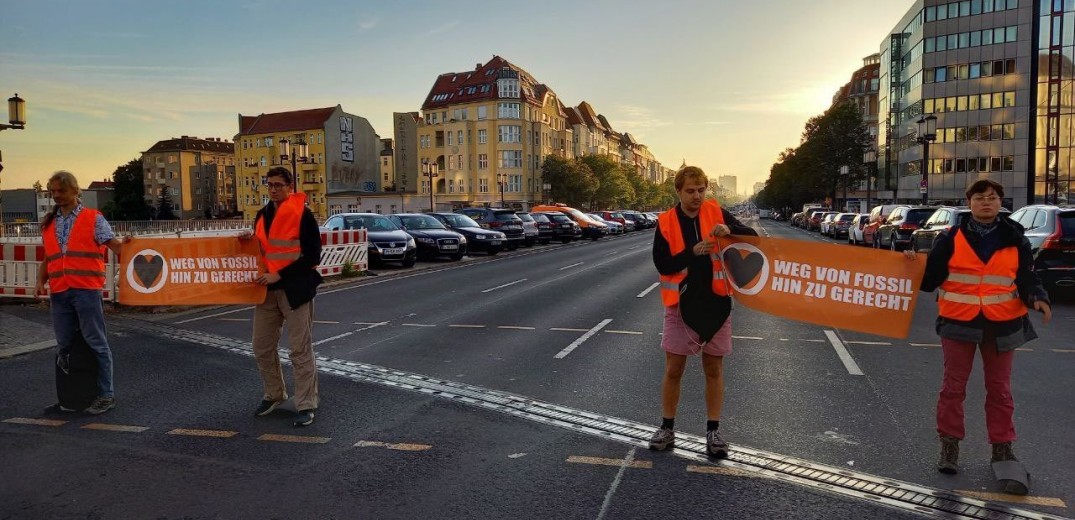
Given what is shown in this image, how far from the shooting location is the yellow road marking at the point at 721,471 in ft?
14.3

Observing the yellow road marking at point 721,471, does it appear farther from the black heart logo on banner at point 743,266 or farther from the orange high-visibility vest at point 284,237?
the orange high-visibility vest at point 284,237

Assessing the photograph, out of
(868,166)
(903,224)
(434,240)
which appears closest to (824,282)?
(434,240)

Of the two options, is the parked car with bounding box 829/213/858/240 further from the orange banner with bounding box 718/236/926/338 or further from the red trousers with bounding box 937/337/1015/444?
the red trousers with bounding box 937/337/1015/444

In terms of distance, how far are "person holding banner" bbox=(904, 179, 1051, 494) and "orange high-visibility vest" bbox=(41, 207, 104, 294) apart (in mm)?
6488

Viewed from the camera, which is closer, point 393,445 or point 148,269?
point 393,445

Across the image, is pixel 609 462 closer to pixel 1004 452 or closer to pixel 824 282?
pixel 824 282

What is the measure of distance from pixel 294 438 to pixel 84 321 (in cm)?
227

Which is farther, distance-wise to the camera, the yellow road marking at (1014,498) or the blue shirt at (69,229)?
the blue shirt at (69,229)

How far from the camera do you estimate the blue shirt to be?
5926 mm

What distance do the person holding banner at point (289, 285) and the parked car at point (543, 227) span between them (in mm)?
28946

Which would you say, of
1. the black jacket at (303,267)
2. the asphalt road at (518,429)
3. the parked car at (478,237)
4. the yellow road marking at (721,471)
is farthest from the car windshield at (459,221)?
the yellow road marking at (721,471)

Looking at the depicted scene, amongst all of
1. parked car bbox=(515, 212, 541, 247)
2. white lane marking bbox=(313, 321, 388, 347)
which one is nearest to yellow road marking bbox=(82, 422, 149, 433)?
white lane marking bbox=(313, 321, 388, 347)

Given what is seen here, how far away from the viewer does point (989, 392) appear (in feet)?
14.6

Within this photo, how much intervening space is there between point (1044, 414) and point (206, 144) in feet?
480
